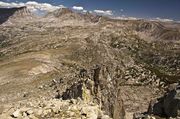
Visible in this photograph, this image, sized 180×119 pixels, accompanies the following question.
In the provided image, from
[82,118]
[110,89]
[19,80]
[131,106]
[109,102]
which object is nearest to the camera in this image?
[82,118]

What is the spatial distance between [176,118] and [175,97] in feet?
14.2

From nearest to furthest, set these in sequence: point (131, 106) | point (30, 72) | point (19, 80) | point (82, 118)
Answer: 1. point (82, 118)
2. point (131, 106)
3. point (19, 80)
4. point (30, 72)

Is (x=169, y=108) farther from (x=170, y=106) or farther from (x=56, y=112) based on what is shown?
(x=56, y=112)

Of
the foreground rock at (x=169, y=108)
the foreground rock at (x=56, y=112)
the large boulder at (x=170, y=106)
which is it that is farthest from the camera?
the large boulder at (x=170, y=106)

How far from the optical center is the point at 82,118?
26.5 metres

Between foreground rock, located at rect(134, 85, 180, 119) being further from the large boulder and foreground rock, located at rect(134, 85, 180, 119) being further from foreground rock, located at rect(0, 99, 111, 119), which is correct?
foreground rock, located at rect(0, 99, 111, 119)

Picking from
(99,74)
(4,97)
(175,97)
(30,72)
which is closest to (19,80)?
(30,72)

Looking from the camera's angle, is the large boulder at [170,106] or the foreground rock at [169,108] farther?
the large boulder at [170,106]

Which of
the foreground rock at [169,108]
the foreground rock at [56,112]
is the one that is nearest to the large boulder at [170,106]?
the foreground rock at [169,108]

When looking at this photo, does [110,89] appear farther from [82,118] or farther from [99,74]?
[82,118]

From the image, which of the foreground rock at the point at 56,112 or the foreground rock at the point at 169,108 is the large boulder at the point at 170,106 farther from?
the foreground rock at the point at 56,112

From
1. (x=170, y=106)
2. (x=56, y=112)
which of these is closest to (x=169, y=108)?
(x=170, y=106)

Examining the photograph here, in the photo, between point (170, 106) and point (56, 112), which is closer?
point (56, 112)

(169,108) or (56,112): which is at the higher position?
(56,112)
